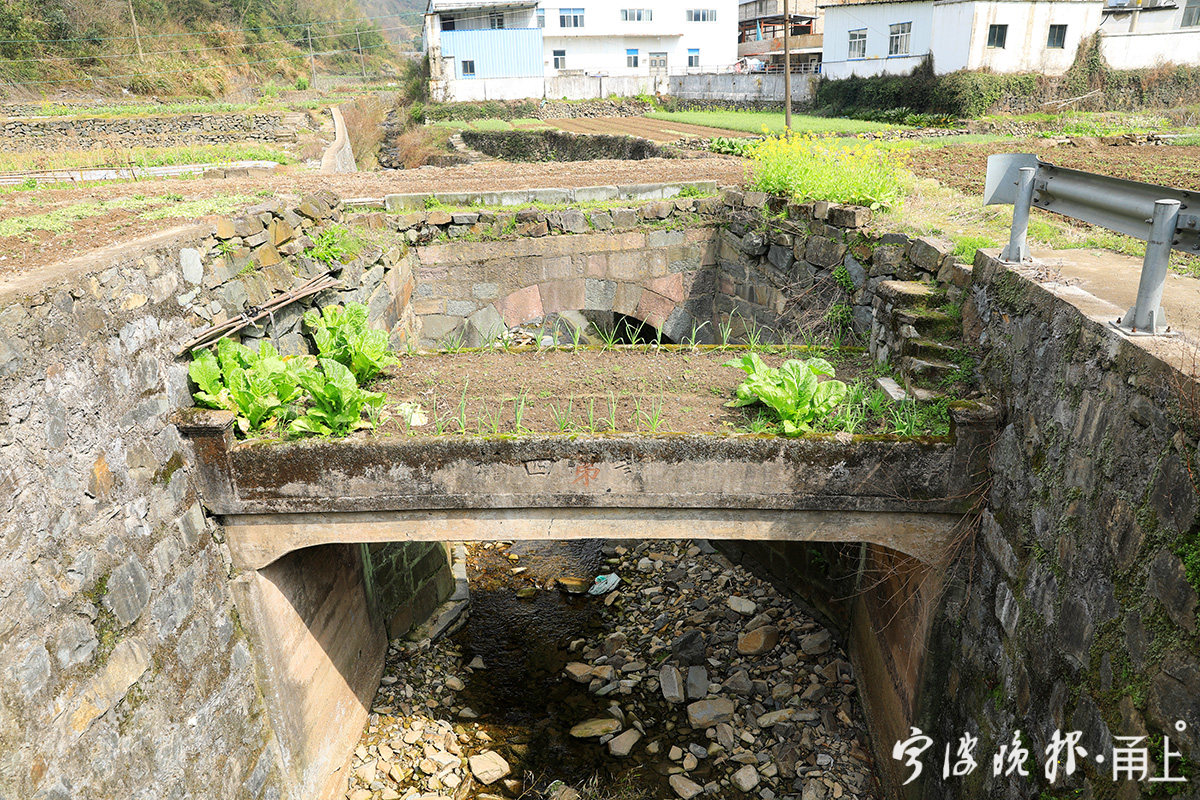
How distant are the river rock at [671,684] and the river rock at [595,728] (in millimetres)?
554

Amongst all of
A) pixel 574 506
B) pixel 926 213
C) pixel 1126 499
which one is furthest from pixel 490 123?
pixel 1126 499

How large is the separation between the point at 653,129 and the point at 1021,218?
59.5ft

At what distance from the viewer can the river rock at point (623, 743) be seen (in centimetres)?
645

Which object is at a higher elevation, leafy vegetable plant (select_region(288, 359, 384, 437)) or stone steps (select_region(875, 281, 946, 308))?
stone steps (select_region(875, 281, 946, 308))

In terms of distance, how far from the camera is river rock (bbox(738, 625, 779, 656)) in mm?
7391

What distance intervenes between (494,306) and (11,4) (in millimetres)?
33758

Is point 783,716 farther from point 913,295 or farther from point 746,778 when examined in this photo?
point 913,295

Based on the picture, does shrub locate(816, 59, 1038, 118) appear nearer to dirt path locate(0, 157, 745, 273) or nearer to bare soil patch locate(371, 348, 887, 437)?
dirt path locate(0, 157, 745, 273)

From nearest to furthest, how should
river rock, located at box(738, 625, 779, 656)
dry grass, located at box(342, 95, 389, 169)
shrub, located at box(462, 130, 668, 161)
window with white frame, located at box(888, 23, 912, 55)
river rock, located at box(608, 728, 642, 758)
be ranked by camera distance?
1. river rock, located at box(608, 728, 642, 758)
2. river rock, located at box(738, 625, 779, 656)
3. shrub, located at box(462, 130, 668, 161)
4. window with white frame, located at box(888, 23, 912, 55)
5. dry grass, located at box(342, 95, 389, 169)

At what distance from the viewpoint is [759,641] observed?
7441 mm

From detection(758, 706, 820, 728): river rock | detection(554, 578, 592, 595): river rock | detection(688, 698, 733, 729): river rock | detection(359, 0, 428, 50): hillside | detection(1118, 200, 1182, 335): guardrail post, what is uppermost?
detection(359, 0, 428, 50): hillside

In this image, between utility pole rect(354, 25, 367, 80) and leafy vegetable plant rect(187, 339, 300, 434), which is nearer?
leafy vegetable plant rect(187, 339, 300, 434)

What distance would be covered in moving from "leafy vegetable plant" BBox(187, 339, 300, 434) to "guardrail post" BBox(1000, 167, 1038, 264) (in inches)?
180

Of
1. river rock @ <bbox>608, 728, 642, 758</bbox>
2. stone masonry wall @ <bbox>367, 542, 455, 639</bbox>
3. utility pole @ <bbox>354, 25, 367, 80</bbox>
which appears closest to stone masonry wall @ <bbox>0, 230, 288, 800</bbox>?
stone masonry wall @ <bbox>367, 542, 455, 639</bbox>
